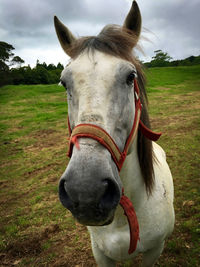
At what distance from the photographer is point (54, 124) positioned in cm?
1109

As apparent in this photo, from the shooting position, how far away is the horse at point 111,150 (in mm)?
1117

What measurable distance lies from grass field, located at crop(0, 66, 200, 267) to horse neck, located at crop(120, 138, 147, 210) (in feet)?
2.87

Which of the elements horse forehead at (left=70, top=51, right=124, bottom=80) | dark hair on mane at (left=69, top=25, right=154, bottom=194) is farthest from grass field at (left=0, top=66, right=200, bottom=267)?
horse forehead at (left=70, top=51, right=124, bottom=80)

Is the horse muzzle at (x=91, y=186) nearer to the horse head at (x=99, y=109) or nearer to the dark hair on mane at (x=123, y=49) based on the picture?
the horse head at (x=99, y=109)

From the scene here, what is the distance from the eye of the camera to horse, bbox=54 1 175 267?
3.67ft

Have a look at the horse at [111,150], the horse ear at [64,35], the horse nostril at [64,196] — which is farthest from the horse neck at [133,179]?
the horse ear at [64,35]

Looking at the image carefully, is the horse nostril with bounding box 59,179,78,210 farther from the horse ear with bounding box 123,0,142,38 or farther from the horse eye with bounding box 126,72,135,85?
the horse ear with bounding box 123,0,142,38

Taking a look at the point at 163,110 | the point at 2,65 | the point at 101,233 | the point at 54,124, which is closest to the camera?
the point at 101,233

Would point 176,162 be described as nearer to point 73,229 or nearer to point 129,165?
point 73,229

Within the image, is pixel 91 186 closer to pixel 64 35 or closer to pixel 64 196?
pixel 64 196

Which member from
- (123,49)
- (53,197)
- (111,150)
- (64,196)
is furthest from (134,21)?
(53,197)

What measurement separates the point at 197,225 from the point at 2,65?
39.5 m

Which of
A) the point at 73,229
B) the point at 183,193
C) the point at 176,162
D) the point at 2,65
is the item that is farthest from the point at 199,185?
the point at 2,65

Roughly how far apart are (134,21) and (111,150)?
127 cm
